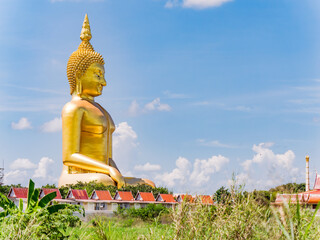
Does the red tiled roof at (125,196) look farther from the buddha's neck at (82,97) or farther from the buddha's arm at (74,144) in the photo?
the buddha's neck at (82,97)

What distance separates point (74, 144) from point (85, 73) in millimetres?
3386

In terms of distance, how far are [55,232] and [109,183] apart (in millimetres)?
13633

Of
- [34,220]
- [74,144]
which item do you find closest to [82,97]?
[74,144]

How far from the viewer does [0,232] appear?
240 inches

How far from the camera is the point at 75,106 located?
2134cm

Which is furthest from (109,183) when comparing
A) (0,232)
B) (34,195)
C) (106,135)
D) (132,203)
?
(0,232)

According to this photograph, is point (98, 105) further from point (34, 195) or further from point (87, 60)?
point (34, 195)

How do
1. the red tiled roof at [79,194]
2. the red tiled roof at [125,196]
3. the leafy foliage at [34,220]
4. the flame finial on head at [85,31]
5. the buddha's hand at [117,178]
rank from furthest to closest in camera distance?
1. the flame finial on head at [85,31]
2. the buddha's hand at [117,178]
3. the red tiled roof at [125,196]
4. the red tiled roof at [79,194]
5. the leafy foliage at [34,220]

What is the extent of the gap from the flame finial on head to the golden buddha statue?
1.55 feet

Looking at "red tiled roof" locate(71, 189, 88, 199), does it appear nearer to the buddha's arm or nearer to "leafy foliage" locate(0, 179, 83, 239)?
the buddha's arm

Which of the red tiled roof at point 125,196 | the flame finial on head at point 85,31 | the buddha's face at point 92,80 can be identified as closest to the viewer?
the red tiled roof at point 125,196

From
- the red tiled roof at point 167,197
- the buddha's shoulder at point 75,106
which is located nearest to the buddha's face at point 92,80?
the buddha's shoulder at point 75,106

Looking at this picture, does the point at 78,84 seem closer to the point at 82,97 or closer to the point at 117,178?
the point at 82,97

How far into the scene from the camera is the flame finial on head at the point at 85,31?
23.5 m
